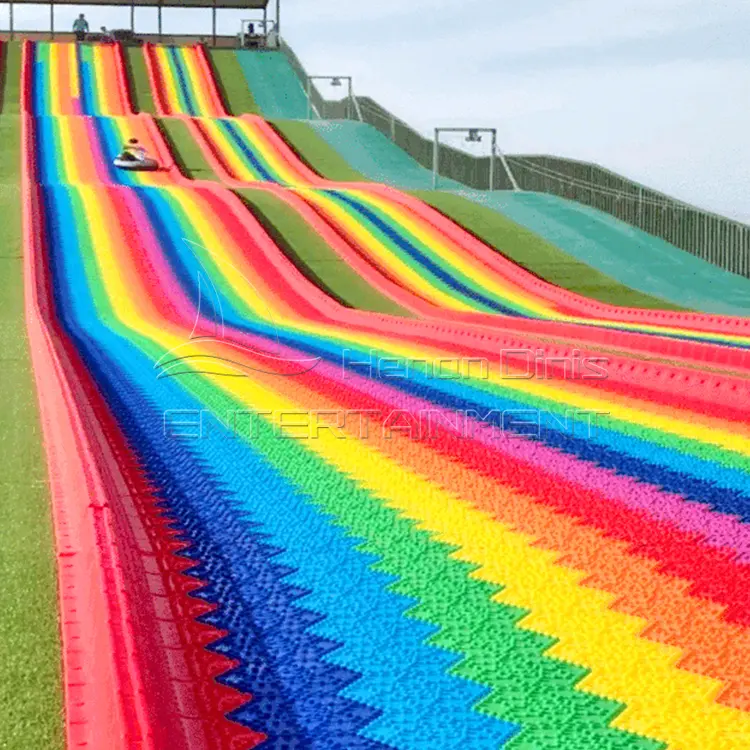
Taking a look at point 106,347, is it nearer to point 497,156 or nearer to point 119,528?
point 119,528

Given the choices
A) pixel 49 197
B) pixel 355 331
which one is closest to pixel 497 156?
pixel 49 197

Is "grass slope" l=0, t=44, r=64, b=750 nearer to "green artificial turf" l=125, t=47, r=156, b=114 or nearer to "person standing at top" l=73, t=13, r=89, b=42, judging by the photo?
"green artificial turf" l=125, t=47, r=156, b=114

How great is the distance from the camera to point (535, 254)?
12.1m

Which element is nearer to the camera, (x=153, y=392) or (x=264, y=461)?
(x=264, y=461)

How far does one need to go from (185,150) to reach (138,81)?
7.67m

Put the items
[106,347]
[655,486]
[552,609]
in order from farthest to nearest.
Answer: [106,347] → [655,486] → [552,609]

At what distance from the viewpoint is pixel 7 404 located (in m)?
4.53

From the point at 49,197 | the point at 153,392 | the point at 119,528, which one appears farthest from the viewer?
the point at 49,197

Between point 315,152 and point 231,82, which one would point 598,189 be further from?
point 231,82

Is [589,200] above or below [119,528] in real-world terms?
above

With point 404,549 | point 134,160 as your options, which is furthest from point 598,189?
point 404,549

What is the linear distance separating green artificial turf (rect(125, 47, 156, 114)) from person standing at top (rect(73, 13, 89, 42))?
155 inches

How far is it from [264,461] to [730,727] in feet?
7.31

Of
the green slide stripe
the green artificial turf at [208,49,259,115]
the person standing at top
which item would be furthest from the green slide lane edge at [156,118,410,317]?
the person standing at top
